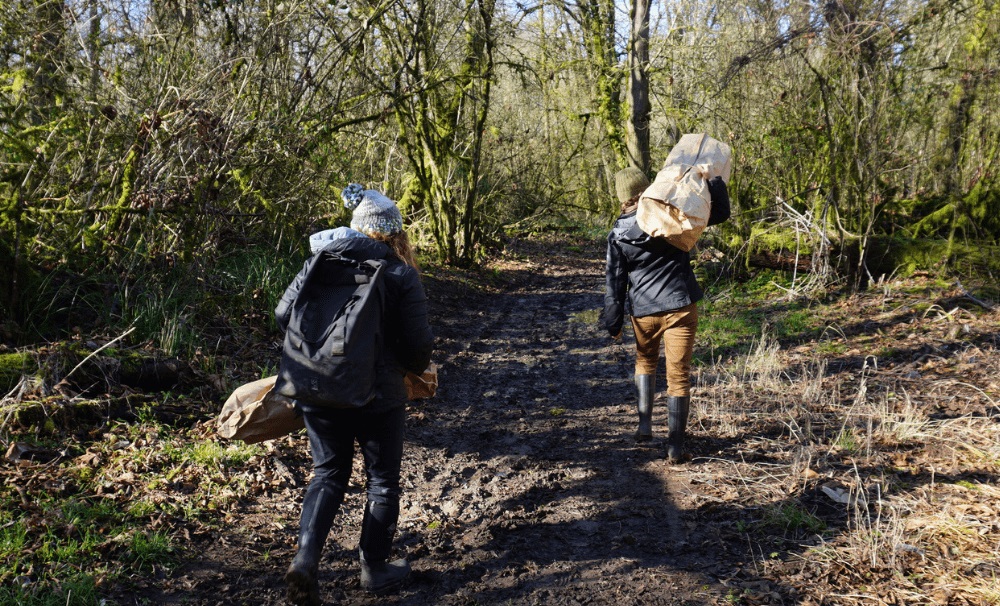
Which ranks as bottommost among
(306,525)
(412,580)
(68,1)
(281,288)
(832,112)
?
(412,580)

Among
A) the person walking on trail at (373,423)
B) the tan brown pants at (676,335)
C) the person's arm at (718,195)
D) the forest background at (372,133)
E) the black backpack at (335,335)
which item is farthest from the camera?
the forest background at (372,133)

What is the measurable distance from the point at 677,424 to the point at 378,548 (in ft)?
7.51

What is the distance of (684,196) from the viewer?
170 inches

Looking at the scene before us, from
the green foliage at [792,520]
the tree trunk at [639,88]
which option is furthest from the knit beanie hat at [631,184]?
the tree trunk at [639,88]

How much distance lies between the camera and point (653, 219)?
4406 mm

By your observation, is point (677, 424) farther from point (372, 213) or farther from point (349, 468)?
point (372, 213)

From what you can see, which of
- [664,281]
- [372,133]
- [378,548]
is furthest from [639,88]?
[378,548]

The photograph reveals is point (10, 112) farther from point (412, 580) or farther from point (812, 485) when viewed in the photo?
point (812, 485)

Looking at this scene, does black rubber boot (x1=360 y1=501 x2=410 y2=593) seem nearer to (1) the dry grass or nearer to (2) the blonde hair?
(2) the blonde hair

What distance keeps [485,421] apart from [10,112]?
4.40 m

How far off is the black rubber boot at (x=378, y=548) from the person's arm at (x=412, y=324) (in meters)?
0.71

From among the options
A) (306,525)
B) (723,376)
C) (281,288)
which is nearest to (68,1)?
(281,288)

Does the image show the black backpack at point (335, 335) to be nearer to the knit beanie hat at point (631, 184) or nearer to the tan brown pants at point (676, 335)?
the tan brown pants at point (676, 335)

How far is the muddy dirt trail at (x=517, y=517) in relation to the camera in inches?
130
